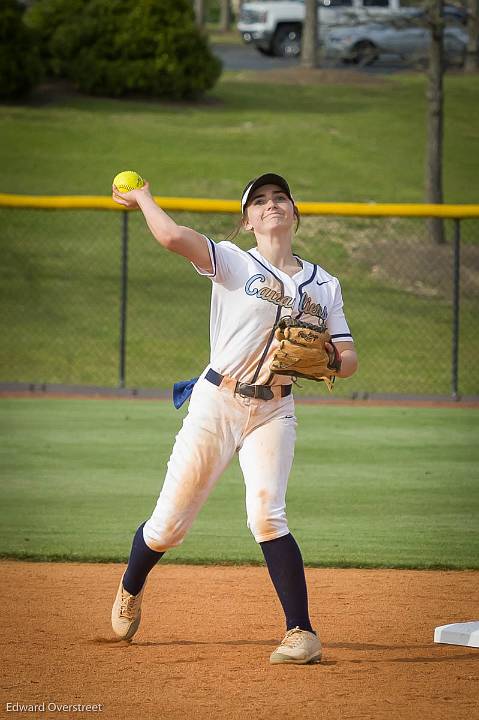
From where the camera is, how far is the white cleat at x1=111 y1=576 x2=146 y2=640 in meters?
4.97

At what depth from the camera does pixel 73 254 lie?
833 inches

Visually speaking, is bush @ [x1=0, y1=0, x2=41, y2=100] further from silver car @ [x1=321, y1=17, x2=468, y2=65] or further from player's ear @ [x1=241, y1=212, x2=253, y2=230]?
player's ear @ [x1=241, y1=212, x2=253, y2=230]

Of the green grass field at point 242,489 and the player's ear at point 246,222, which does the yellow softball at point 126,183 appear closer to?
the player's ear at point 246,222

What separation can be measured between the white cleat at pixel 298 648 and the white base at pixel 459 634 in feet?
2.23

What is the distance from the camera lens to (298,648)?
4629 mm

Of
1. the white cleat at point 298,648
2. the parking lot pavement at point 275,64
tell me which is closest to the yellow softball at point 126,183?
the white cleat at point 298,648

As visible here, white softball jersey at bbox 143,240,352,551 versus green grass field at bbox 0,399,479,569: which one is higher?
white softball jersey at bbox 143,240,352,551

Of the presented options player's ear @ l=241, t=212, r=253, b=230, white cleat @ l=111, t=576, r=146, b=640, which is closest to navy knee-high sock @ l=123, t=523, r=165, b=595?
white cleat @ l=111, t=576, r=146, b=640

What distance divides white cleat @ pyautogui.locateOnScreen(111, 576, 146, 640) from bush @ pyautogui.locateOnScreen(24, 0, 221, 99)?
23.3 meters

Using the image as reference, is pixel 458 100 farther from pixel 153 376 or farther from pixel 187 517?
pixel 187 517

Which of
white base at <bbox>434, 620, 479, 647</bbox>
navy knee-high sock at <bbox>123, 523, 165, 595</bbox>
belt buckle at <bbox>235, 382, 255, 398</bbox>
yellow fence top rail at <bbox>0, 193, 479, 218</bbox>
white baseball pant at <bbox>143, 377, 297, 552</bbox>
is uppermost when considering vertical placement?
belt buckle at <bbox>235, 382, 255, 398</bbox>

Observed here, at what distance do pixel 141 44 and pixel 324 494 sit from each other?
2040cm

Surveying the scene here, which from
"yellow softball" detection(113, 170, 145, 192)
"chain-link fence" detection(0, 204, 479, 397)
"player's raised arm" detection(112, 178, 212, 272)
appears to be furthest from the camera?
"chain-link fence" detection(0, 204, 479, 397)

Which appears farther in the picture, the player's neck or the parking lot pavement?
the parking lot pavement
